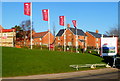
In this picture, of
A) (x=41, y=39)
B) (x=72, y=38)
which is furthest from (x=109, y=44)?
(x=41, y=39)

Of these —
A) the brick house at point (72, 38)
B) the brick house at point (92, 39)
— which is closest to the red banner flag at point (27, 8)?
the brick house at point (72, 38)

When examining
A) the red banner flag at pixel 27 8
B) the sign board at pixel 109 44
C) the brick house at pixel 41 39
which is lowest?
the sign board at pixel 109 44

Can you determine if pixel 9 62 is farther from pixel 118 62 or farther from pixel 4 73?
pixel 118 62

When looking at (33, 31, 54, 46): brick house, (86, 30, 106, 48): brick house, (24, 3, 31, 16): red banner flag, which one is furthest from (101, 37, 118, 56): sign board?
(33, 31, 54, 46): brick house

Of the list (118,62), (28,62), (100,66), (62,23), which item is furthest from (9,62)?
(62,23)

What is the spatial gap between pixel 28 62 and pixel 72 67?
219 inches

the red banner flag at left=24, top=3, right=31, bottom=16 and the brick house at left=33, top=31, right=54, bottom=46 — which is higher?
the red banner flag at left=24, top=3, right=31, bottom=16

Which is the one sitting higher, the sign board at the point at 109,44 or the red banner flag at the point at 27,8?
the red banner flag at the point at 27,8

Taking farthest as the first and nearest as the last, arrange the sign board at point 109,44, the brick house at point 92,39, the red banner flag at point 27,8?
the brick house at point 92,39 → the sign board at point 109,44 → the red banner flag at point 27,8

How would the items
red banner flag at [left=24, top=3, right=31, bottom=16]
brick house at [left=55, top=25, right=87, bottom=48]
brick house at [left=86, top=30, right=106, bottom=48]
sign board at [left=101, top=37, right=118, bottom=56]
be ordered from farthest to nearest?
brick house at [left=86, top=30, right=106, bottom=48] < brick house at [left=55, top=25, right=87, bottom=48] < sign board at [left=101, top=37, right=118, bottom=56] < red banner flag at [left=24, top=3, right=31, bottom=16]

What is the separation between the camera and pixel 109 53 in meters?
40.7

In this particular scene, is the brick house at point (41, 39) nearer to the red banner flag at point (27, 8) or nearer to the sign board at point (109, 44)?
the sign board at point (109, 44)

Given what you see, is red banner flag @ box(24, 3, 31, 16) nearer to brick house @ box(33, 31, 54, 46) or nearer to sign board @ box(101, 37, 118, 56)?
sign board @ box(101, 37, 118, 56)

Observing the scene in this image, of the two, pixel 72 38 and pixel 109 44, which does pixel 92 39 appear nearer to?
pixel 72 38
